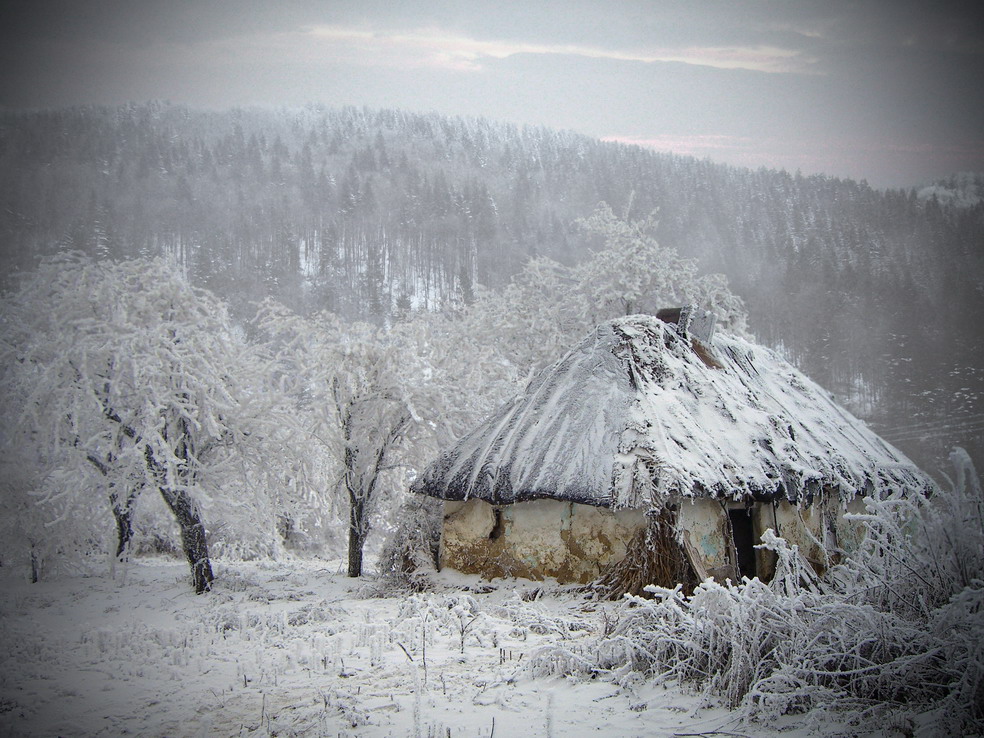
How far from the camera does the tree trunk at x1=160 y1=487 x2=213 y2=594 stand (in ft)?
40.3

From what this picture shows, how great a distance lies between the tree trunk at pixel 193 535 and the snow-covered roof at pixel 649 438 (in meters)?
4.72

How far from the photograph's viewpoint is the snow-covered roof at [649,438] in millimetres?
9383

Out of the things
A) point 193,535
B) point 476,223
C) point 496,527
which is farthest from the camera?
point 476,223

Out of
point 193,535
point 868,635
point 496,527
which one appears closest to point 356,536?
point 193,535

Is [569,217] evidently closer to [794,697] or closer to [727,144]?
[727,144]

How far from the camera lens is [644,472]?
8.99 metres

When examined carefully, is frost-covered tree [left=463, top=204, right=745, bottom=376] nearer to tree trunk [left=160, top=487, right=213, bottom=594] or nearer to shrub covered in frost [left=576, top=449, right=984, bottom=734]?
tree trunk [left=160, top=487, right=213, bottom=594]

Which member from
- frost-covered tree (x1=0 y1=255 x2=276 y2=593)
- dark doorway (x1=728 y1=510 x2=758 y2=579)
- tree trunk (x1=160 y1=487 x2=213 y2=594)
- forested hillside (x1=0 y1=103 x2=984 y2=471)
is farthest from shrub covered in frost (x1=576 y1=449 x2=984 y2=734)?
tree trunk (x1=160 y1=487 x2=213 y2=594)

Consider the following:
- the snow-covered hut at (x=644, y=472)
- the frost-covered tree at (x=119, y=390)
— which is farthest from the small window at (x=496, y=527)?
the frost-covered tree at (x=119, y=390)

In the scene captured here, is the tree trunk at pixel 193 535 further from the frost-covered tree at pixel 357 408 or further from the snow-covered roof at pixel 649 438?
the snow-covered roof at pixel 649 438

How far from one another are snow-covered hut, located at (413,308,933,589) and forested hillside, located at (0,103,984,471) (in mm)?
8155

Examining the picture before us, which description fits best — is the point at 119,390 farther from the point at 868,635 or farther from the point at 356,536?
the point at 868,635

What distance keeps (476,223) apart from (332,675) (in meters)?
66.4

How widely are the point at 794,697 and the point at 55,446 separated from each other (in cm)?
1228
